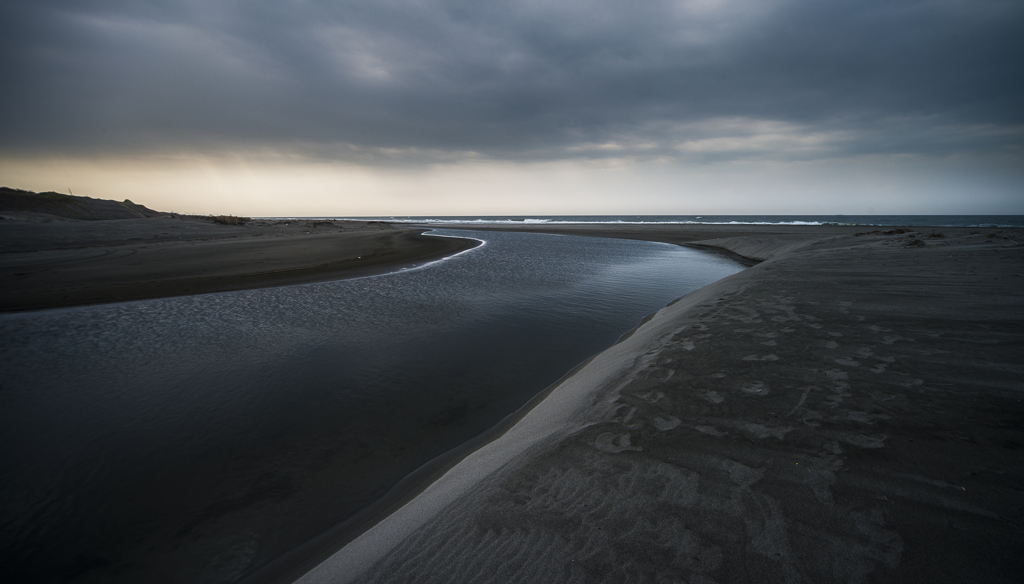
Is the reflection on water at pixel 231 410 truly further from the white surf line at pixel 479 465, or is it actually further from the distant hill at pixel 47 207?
the distant hill at pixel 47 207

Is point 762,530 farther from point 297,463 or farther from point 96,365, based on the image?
point 96,365

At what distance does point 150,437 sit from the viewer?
4359mm

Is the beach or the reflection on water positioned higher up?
the beach

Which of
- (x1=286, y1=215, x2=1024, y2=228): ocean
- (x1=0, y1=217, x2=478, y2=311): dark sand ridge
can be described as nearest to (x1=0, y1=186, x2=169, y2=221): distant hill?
(x1=0, y1=217, x2=478, y2=311): dark sand ridge

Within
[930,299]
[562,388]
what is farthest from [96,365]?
[930,299]

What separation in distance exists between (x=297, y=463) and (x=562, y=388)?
311 centimetres

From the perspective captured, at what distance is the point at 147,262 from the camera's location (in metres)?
15.1

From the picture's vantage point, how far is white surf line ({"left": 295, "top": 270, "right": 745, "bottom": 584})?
8.10 ft

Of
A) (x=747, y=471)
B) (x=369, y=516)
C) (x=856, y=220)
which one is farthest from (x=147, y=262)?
(x=856, y=220)

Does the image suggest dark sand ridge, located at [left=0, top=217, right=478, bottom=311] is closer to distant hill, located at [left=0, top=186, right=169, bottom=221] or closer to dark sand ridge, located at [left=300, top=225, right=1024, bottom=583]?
dark sand ridge, located at [left=300, top=225, right=1024, bottom=583]

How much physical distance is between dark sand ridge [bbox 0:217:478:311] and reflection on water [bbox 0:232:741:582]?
190cm

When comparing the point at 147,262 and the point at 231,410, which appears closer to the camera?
the point at 231,410

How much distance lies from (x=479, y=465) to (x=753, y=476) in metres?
2.05

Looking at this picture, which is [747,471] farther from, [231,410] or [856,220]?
[856,220]
